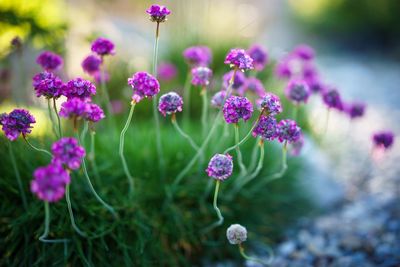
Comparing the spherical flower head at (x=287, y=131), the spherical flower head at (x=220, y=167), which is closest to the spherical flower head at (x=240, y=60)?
the spherical flower head at (x=287, y=131)

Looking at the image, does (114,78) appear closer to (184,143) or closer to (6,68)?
(6,68)

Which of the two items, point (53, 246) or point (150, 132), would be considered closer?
point (53, 246)

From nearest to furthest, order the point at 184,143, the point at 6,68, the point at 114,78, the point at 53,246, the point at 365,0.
A: 1. the point at 53,246
2. the point at 184,143
3. the point at 6,68
4. the point at 114,78
5. the point at 365,0

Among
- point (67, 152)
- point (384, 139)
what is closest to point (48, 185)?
point (67, 152)

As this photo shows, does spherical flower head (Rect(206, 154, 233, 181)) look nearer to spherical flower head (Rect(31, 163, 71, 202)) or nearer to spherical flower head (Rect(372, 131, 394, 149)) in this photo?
spherical flower head (Rect(31, 163, 71, 202))

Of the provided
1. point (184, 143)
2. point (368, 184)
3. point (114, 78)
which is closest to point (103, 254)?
point (184, 143)

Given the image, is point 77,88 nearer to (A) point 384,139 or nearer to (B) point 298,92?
(B) point 298,92
